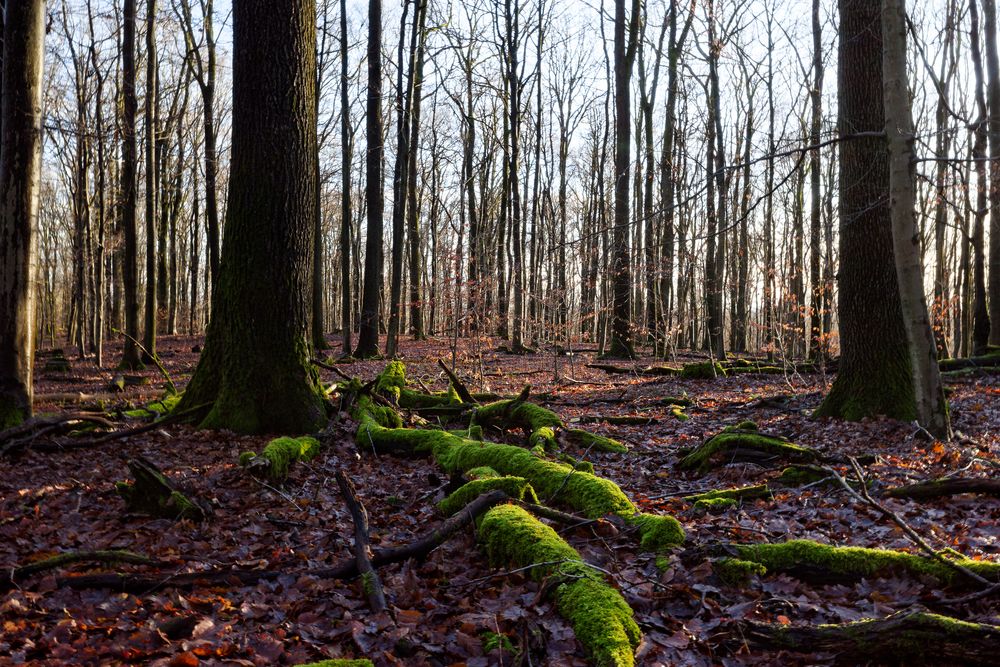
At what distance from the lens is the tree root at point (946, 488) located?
5172mm

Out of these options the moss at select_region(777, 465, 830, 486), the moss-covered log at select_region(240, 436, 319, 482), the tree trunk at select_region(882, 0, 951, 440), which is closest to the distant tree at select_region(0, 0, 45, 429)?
the moss-covered log at select_region(240, 436, 319, 482)

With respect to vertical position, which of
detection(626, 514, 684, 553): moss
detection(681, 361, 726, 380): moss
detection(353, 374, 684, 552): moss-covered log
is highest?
detection(681, 361, 726, 380): moss

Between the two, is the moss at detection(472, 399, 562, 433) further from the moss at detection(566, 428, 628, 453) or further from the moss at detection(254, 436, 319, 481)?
the moss at detection(254, 436, 319, 481)

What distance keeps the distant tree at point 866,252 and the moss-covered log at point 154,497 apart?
7.72 metres

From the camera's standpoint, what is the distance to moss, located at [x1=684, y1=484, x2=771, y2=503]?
5.65 metres

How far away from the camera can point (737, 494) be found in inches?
225

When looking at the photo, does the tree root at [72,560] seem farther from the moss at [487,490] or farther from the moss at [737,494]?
the moss at [737,494]

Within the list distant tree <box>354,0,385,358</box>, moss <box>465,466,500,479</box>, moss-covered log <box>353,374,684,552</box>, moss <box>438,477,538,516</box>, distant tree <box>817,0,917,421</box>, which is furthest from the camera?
distant tree <box>354,0,385,358</box>

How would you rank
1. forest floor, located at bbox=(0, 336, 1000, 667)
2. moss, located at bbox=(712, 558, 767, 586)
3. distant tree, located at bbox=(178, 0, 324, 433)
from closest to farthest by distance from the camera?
forest floor, located at bbox=(0, 336, 1000, 667) < moss, located at bbox=(712, 558, 767, 586) < distant tree, located at bbox=(178, 0, 324, 433)

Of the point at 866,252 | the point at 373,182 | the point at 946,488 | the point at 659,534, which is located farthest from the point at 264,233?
the point at 373,182

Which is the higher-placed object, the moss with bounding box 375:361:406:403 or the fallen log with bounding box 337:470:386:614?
the moss with bounding box 375:361:406:403

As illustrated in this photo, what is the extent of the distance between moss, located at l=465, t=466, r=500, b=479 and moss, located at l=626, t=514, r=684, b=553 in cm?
150

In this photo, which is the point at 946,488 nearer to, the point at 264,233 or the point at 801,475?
the point at 801,475

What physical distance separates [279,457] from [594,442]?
384cm
